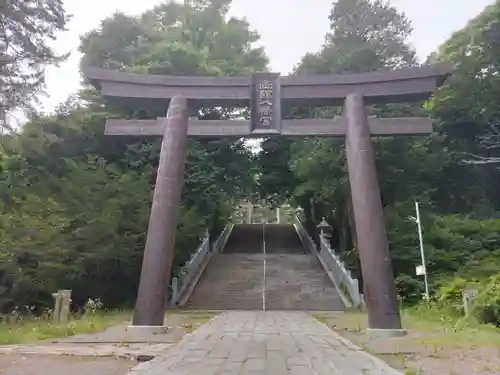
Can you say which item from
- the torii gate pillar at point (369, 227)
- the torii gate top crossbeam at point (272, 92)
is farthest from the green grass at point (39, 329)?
the torii gate pillar at point (369, 227)

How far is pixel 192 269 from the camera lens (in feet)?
64.0

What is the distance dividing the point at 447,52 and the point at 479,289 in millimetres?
14979

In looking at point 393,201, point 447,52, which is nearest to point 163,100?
point 393,201

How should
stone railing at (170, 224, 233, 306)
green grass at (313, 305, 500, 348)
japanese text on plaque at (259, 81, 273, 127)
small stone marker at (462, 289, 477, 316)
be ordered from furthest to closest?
stone railing at (170, 224, 233, 306) → small stone marker at (462, 289, 477, 316) → japanese text on plaque at (259, 81, 273, 127) → green grass at (313, 305, 500, 348)

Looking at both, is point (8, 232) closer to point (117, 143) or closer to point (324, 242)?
point (117, 143)

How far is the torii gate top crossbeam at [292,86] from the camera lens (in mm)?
10508

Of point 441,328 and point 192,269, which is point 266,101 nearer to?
point 441,328

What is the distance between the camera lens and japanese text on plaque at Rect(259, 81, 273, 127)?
10.5 m

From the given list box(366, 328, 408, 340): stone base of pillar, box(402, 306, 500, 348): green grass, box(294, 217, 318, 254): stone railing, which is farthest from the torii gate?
box(294, 217, 318, 254): stone railing

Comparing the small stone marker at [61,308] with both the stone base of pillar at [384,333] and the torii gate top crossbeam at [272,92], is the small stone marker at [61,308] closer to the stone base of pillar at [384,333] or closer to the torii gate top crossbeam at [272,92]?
the torii gate top crossbeam at [272,92]

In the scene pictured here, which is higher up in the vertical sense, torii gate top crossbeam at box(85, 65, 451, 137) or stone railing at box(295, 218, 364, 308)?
torii gate top crossbeam at box(85, 65, 451, 137)

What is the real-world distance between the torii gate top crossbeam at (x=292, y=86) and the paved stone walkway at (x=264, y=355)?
4.71m

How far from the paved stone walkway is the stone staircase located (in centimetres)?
720

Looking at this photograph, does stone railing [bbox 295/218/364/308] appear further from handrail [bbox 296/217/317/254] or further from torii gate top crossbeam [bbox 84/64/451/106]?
torii gate top crossbeam [bbox 84/64/451/106]
